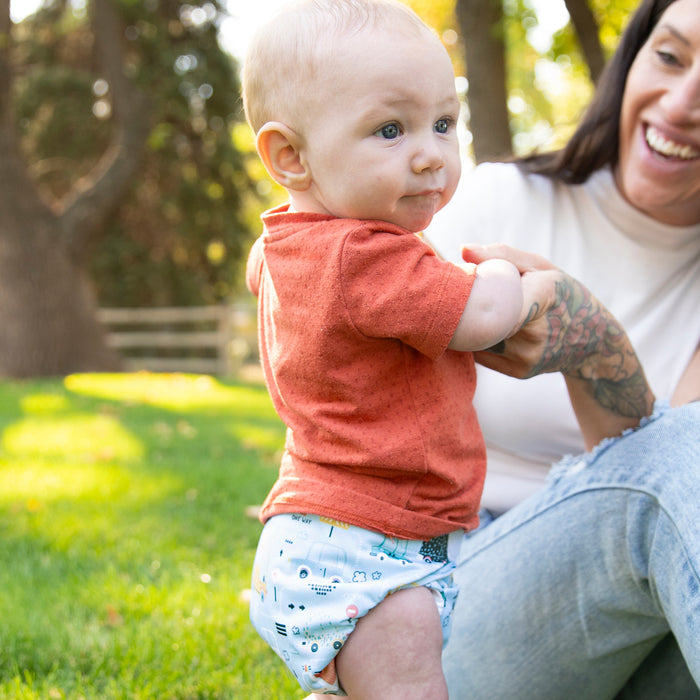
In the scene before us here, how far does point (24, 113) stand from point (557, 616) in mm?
16694

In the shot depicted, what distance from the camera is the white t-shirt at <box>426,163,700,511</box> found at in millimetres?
2035

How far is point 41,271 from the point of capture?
384 inches

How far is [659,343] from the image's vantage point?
6.97 feet

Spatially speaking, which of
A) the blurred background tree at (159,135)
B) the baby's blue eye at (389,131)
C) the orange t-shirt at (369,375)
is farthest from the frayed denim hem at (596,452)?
the blurred background tree at (159,135)

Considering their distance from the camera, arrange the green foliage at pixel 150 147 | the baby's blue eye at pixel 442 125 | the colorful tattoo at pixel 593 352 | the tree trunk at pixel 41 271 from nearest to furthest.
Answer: the baby's blue eye at pixel 442 125, the colorful tattoo at pixel 593 352, the tree trunk at pixel 41 271, the green foliage at pixel 150 147

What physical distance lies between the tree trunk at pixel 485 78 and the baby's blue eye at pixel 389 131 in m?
6.38

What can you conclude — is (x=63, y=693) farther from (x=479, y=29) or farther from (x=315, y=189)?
(x=479, y=29)

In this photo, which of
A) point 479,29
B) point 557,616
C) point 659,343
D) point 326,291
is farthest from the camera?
point 479,29

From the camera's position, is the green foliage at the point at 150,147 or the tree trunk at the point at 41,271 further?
the green foliage at the point at 150,147

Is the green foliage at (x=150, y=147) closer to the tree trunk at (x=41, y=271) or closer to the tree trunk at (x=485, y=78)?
the tree trunk at (x=41, y=271)

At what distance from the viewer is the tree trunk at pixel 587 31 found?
25.5 feet

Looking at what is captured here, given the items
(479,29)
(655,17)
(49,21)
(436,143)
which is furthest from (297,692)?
(49,21)

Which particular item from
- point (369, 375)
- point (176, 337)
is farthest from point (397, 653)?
point (176, 337)

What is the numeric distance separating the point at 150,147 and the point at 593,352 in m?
15.3
